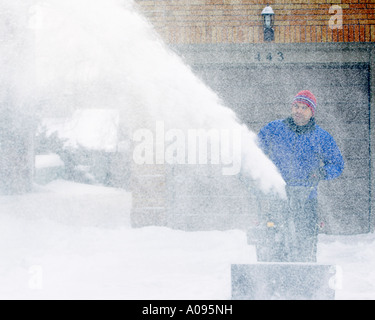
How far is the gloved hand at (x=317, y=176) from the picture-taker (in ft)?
11.0

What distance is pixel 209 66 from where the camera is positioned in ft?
22.0

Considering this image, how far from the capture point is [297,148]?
369 centimetres

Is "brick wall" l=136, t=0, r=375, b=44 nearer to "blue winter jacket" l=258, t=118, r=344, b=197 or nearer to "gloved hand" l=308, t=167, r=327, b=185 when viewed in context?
"blue winter jacket" l=258, t=118, r=344, b=197

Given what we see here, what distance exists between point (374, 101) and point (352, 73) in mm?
522

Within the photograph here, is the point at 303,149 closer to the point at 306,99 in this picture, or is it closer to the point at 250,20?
the point at 306,99

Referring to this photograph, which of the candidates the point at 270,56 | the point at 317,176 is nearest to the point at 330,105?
the point at 270,56

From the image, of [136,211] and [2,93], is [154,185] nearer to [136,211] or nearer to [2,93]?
[136,211]

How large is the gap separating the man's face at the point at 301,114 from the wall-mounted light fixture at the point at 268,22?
3011 mm

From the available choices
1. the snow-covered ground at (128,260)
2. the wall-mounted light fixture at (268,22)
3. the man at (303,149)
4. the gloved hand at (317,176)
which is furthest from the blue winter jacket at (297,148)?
the wall-mounted light fixture at (268,22)

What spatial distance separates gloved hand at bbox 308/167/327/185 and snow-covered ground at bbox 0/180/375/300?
0.88 m

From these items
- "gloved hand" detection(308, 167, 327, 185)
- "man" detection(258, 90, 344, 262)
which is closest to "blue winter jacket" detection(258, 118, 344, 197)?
"man" detection(258, 90, 344, 262)

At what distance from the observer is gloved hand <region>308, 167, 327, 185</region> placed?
11.0 feet
